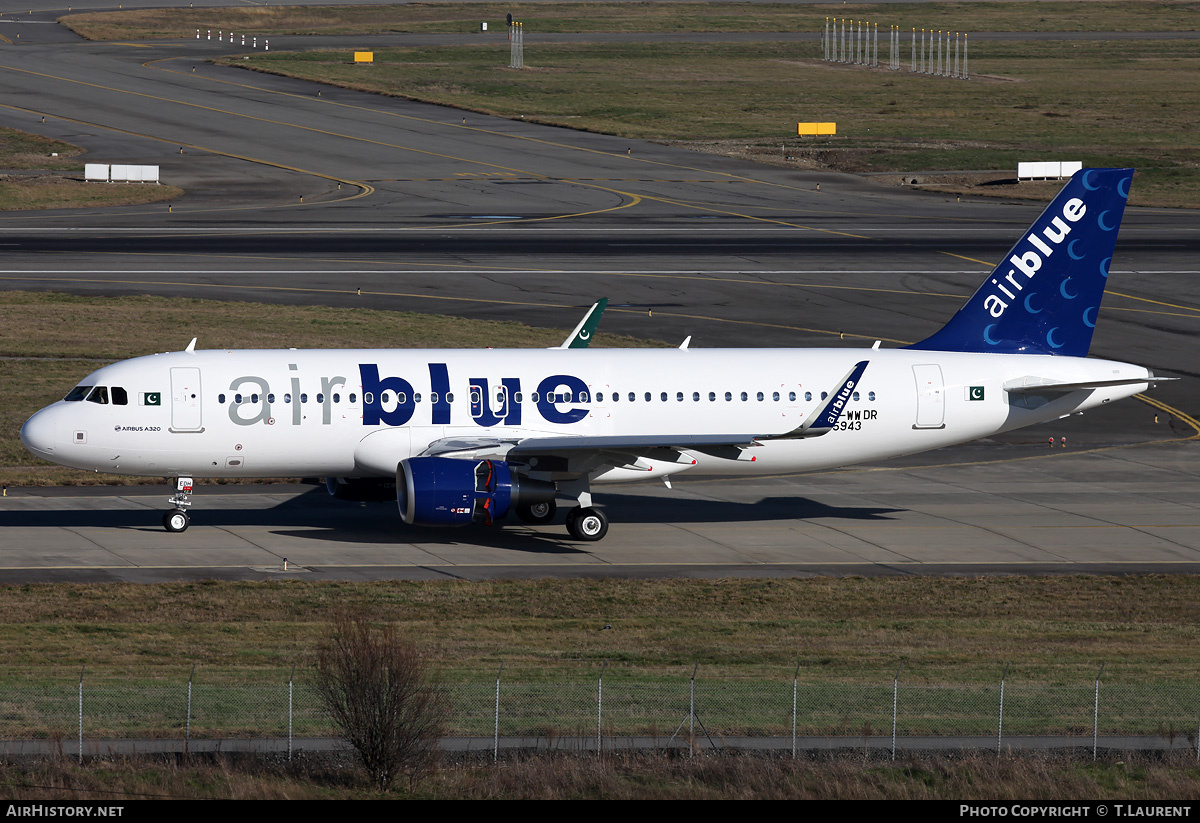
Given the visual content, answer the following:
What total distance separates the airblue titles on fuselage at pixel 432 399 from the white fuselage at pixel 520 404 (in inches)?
1.5

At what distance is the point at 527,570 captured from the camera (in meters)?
38.2

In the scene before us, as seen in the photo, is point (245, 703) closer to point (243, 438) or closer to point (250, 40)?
point (243, 438)

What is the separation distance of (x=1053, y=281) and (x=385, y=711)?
91.3ft

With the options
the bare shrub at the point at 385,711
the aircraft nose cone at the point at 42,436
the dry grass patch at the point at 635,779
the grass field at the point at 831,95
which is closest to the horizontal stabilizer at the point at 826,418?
the dry grass patch at the point at 635,779

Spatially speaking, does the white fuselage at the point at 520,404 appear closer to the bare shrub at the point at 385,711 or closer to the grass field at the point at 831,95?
the bare shrub at the point at 385,711

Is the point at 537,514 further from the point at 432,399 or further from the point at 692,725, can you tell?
the point at 692,725

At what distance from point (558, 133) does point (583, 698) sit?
103 meters

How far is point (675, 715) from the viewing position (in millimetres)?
24828

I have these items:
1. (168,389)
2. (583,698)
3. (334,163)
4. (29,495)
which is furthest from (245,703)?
(334,163)

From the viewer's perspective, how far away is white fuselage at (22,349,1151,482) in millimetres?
40062

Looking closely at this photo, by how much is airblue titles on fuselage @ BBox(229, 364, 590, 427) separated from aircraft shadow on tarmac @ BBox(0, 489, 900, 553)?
128 inches

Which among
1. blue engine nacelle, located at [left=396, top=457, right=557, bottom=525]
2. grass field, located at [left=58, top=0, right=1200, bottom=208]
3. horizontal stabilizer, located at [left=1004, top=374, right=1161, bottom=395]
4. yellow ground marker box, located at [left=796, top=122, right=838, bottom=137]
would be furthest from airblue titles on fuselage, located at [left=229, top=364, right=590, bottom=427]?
yellow ground marker box, located at [left=796, top=122, right=838, bottom=137]

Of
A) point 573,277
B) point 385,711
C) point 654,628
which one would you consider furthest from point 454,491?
point 573,277

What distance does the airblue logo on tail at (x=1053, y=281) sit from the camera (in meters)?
43.6
